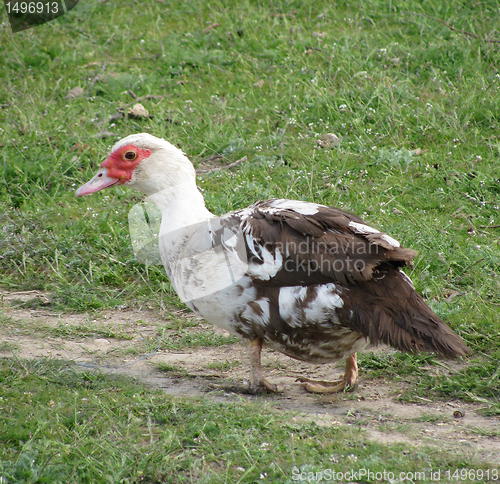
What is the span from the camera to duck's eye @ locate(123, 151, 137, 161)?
3.74 m

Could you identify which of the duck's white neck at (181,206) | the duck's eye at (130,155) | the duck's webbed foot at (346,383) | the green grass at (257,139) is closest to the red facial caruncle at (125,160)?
the duck's eye at (130,155)

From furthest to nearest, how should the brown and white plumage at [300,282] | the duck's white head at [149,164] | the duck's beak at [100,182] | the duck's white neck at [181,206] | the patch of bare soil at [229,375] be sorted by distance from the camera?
the duck's beak at [100,182]
the duck's white head at [149,164]
the duck's white neck at [181,206]
the brown and white plumage at [300,282]
the patch of bare soil at [229,375]

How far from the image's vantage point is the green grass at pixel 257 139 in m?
3.64

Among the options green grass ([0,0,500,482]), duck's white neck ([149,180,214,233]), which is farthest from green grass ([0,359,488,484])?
duck's white neck ([149,180,214,233])

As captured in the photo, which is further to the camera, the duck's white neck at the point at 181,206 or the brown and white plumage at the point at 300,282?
the duck's white neck at the point at 181,206

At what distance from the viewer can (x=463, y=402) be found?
3.25m

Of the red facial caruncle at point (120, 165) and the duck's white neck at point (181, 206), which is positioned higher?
the red facial caruncle at point (120, 165)

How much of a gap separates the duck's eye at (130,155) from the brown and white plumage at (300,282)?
0.36 m

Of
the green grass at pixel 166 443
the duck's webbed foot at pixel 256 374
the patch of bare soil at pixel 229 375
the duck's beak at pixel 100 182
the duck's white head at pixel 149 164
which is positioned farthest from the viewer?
the duck's beak at pixel 100 182

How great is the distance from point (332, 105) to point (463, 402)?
10.9 feet

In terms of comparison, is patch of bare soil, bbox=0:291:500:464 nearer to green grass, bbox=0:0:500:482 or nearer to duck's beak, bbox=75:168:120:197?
green grass, bbox=0:0:500:482

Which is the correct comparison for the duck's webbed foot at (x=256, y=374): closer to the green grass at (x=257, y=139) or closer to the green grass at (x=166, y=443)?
the green grass at (x=166, y=443)

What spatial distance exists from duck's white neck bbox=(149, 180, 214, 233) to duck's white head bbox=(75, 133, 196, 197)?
0.10ft

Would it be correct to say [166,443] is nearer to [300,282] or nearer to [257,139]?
[300,282]
